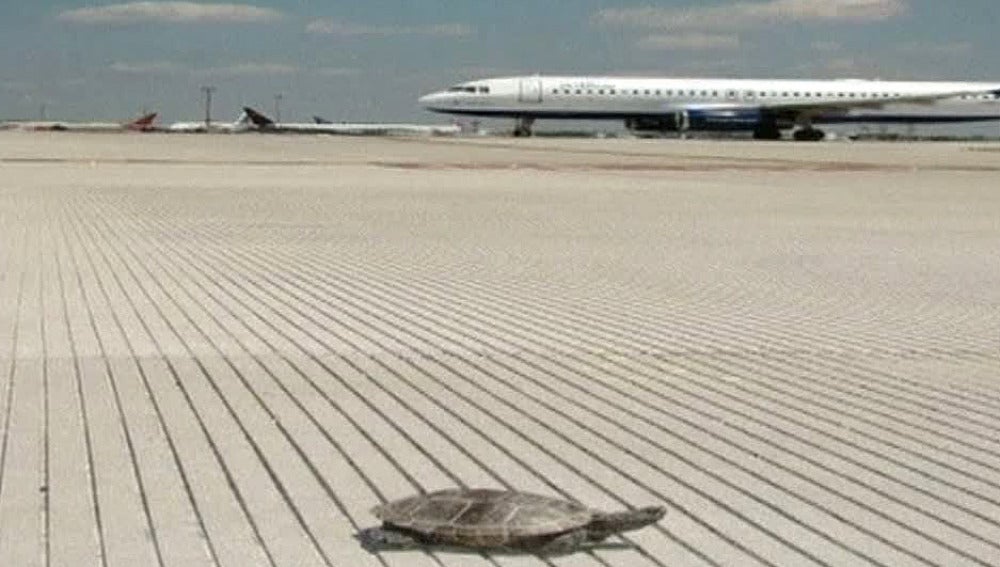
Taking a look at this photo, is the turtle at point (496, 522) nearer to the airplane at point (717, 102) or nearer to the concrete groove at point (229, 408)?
the concrete groove at point (229, 408)

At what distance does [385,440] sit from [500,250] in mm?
14034

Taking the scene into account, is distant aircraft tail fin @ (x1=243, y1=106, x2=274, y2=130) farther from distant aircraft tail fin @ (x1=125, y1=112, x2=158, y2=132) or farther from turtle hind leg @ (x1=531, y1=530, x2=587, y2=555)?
turtle hind leg @ (x1=531, y1=530, x2=587, y2=555)

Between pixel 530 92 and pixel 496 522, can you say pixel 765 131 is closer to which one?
pixel 530 92

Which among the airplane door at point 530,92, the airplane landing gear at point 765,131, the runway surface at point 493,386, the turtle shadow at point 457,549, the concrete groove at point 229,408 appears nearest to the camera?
the turtle shadow at point 457,549

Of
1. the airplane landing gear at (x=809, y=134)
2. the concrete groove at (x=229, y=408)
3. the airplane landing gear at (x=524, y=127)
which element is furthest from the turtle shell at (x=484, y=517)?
the airplane landing gear at (x=809, y=134)

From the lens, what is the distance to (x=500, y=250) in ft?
78.3

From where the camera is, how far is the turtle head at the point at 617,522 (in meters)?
7.42

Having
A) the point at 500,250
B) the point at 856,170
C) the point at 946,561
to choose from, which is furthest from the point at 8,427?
the point at 856,170

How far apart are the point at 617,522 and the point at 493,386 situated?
454cm

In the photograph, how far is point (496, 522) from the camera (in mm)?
7125

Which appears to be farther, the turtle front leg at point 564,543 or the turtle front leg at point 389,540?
the turtle front leg at point 389,540

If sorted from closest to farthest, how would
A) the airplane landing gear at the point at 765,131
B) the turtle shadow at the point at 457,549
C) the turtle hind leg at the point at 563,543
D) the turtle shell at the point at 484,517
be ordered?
the turtle shell at the point at 484,517, the turtle hind leg at the point at 563,543, the turtle shadow at the point at 457,549, the airplane landing gear at the point at 765,131

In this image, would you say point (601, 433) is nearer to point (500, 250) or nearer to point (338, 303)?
point (338, 303)

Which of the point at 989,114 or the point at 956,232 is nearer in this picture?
the point at 956,232
